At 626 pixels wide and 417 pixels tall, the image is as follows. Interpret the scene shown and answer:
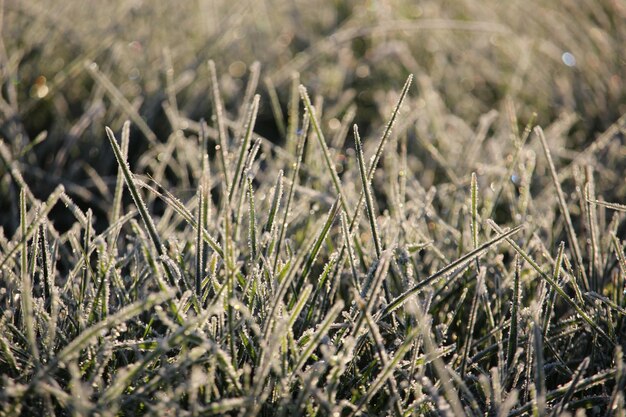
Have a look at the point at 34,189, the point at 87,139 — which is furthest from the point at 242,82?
the point at 34,189

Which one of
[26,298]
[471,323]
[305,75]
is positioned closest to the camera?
[26,298]

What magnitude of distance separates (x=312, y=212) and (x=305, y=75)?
3.28 feet

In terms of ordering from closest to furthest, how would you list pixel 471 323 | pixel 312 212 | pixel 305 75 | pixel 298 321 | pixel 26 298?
1. pixel 26 298
2. pixel 471 323
3. pixel 298 321
4. pixel 312 212
5. pixel 305 75

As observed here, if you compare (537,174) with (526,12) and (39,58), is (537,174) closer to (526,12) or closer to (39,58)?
(526,12)

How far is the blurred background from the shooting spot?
1.45 metres

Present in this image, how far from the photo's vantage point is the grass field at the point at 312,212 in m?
0.73

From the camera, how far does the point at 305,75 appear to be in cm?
195


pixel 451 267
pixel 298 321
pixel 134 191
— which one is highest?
pixel 134 191

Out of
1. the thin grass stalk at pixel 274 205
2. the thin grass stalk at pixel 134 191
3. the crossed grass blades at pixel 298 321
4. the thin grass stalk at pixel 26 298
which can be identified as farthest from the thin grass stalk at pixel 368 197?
the thin grass stalk at pixel 26 298

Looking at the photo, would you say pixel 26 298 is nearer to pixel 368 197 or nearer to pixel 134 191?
pixel 134 191

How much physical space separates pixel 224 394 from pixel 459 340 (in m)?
0.38

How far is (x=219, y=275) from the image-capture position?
0.91m

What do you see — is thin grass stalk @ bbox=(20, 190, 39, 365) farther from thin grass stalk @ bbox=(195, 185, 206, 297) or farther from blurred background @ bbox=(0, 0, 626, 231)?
blurred background @ bbox=(0, 0, 626, 231)

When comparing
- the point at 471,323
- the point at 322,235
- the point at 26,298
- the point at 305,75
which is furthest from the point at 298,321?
the point at 305,75
